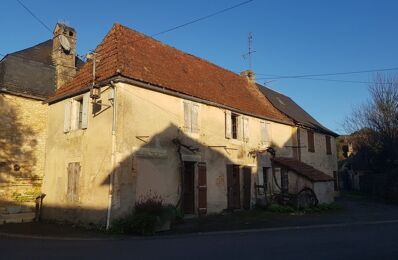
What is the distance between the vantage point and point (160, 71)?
16.1m

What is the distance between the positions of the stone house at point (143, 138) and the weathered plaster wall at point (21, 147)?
15.1 inches

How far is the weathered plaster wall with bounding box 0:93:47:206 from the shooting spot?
14852 millimetres

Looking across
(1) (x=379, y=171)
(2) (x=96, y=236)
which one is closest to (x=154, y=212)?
(2) (x=96, y=236)

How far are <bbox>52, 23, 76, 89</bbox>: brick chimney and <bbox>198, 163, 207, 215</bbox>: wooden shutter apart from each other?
24.1 ft

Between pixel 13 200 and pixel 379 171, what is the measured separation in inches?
1078

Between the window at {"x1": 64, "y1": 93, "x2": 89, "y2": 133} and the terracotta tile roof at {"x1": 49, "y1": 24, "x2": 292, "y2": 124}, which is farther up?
the terracotta tile roof at {"x1": 49, "y1": 24, "x2": 292, "y2": 124}

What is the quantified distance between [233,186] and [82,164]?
281 inches

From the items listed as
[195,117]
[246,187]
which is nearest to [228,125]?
[195,117]

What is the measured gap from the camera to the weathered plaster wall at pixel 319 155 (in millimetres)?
24438

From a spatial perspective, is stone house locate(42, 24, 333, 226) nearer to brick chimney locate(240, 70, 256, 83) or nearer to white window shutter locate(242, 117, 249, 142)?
white window shutter locate(242, 117, 249, 142)

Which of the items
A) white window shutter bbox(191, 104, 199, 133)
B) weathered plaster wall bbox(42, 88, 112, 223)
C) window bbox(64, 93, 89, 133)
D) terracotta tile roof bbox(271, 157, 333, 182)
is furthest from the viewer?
terracotta tile roof bbox(271, 157, 333, 182)

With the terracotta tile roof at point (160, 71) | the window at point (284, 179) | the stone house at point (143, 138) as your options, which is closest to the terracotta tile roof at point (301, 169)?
the window at point (284, 179)

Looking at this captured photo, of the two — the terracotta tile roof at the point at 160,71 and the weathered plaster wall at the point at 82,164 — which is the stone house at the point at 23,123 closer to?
the weathered plaster wall at the point at 82,164

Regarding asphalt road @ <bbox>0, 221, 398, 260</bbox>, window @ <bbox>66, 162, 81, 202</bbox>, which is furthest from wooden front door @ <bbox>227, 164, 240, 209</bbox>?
window @ <bbox>66, 162, 81, 202</bbox>
